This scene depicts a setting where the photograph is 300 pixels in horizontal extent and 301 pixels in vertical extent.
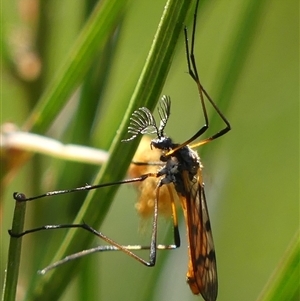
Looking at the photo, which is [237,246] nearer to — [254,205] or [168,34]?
[254,205]

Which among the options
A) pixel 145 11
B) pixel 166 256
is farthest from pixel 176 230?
pixel 145 11

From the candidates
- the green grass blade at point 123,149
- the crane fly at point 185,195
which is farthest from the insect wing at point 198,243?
the green grass blade at point 123,149

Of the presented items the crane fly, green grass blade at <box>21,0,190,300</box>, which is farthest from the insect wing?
green grass blade at <box>21,0,190,300</box>

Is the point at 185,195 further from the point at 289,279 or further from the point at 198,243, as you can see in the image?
the point at 289,279

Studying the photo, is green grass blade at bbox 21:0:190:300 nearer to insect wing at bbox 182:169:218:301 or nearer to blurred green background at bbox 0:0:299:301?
blurred green background at bbox 0:0:299:301

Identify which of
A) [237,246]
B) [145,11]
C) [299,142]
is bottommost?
[237,246]

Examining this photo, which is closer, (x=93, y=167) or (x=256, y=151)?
(x=93, y=167)
